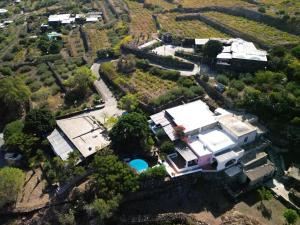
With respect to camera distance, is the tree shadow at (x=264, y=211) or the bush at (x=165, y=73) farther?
the bush at (x=165, y=73)

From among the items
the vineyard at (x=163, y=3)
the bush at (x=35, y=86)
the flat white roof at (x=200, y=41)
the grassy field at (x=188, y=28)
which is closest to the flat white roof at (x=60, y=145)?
the bush at (x=35, y=86)

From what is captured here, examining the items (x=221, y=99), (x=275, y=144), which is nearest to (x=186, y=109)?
(x=221, y=99)

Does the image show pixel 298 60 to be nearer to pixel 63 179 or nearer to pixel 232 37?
pixel 232 37

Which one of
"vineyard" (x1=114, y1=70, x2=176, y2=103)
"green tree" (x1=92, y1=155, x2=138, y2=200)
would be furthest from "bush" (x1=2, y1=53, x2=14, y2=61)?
"green tree" (x1=92, y1=155, x2=138, y2=200)

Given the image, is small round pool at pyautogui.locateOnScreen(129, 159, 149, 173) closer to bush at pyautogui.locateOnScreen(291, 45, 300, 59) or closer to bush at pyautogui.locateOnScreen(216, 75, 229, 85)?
bush at pyautogui.locateOnScreen(216, 75, 229, 85)

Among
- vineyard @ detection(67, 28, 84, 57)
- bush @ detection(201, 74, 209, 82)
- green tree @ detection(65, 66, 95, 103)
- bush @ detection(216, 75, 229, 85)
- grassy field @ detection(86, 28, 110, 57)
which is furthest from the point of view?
vineyard @ detection(67, 28, 84, 57)

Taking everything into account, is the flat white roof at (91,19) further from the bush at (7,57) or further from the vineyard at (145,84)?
the vineyard at (145,84)

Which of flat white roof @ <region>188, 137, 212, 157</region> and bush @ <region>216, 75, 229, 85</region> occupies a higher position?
bush @ <region>216, 75, 229, 85</region>
